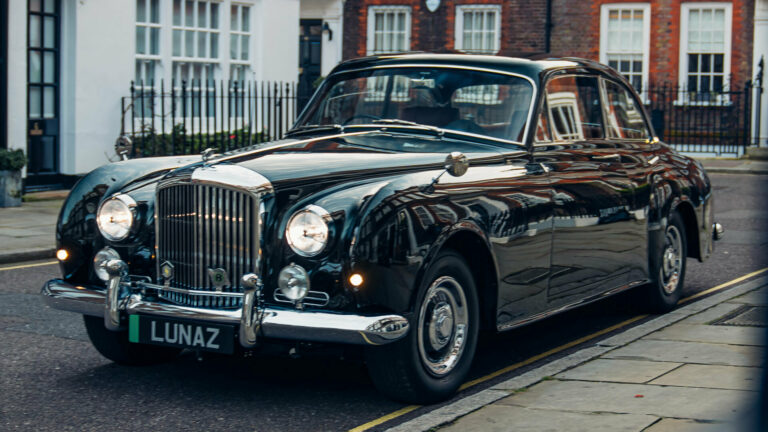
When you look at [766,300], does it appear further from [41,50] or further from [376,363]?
[41,50]

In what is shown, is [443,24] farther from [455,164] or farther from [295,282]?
[295,282]

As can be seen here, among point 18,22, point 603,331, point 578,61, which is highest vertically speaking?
point 18,22

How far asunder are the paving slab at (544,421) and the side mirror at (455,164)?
3.72 ft

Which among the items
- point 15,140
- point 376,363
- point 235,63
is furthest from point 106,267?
point 235,63

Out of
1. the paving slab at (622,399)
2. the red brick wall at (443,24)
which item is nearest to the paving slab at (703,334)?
the paving slab at (622,399)

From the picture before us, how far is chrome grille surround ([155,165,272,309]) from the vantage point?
451cm

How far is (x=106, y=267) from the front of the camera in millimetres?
4742

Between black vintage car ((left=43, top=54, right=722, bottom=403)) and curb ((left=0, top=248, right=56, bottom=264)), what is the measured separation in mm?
4322

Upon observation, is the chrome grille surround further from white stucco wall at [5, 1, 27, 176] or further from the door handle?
white stucco wall at [5, 1, 27, 176]

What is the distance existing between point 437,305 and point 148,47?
12.3 meters

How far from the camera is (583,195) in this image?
5.86m

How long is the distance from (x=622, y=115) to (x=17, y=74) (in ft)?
31.3

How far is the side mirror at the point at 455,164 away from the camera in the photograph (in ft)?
16.1

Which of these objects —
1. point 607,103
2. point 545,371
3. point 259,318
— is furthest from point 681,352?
point 259,318
